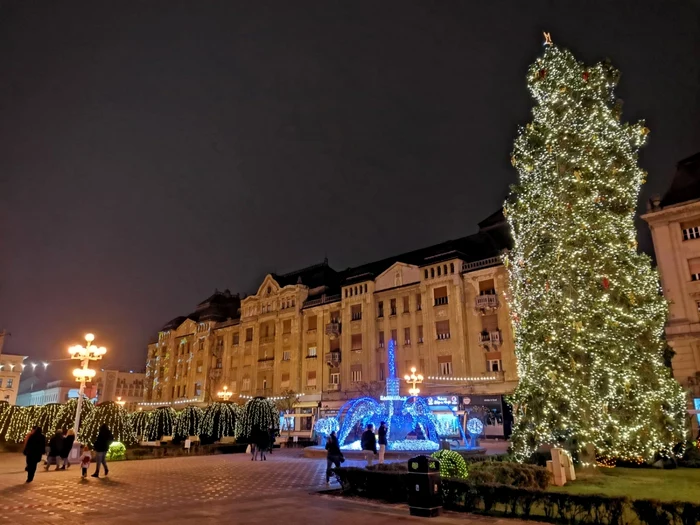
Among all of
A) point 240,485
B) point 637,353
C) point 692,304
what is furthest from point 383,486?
point 692,304

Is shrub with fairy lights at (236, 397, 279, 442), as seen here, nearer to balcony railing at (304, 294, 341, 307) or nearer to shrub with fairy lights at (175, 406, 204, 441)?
shrub with fairy lights at (175, 406, 204, 441)

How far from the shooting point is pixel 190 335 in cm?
6262

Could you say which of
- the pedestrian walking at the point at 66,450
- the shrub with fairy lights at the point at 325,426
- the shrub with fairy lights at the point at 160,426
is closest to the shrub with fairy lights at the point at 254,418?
the shrub with fairy lights at the point at 160,426

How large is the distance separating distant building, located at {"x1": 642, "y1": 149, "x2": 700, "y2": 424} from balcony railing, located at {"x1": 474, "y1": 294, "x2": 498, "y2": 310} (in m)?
10.9

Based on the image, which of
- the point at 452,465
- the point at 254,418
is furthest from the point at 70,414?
the point at 452,465

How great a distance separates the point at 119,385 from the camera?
325 feet

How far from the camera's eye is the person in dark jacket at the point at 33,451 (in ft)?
47.2

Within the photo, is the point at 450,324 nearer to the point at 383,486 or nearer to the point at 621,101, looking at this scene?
the point at 621,101

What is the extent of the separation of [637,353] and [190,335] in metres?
55.7

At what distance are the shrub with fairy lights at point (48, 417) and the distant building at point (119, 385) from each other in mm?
72447

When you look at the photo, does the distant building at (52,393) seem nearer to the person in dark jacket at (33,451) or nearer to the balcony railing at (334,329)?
the balcony railing at (334,329)

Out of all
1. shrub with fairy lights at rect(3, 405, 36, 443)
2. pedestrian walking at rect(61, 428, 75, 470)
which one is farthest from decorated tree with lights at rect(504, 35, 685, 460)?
shrub with fairy lights at rect(3, 405, 36, 443)

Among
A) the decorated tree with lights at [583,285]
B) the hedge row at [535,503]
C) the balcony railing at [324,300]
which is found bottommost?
the hedge row at [535,503]

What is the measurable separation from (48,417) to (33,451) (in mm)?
13144
